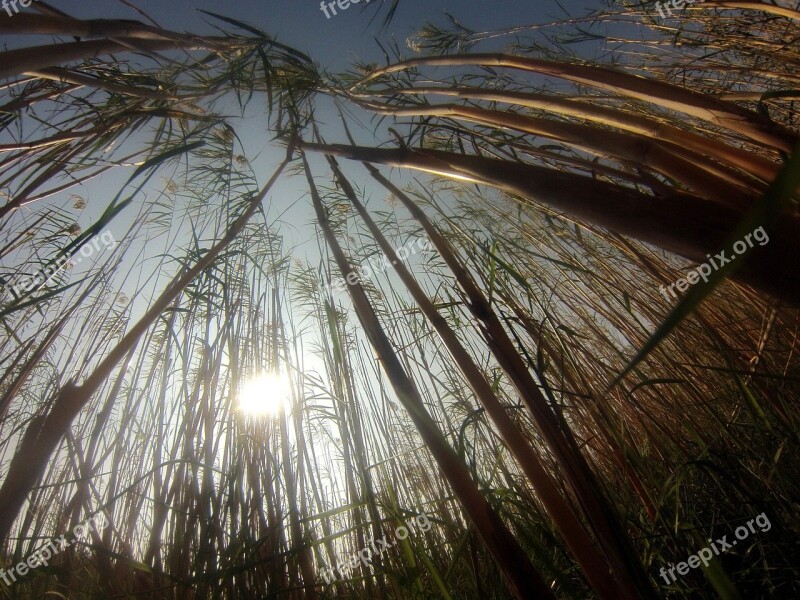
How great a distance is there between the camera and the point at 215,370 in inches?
41.9

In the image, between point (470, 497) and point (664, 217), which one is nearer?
point (664, 217)

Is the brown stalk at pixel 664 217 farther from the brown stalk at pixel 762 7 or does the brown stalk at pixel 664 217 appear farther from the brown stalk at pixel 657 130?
the brown stalk at pixel 762 7

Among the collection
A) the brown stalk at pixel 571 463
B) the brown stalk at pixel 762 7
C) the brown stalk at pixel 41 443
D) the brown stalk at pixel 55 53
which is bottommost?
the brown stalk at pixel 571 463

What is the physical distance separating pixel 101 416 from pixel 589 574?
1.17m

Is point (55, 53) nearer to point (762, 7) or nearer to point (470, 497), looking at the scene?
point (470, 497)

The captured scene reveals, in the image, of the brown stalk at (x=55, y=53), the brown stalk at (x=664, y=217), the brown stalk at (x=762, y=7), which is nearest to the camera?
the brown stalk at (x=664, y=217)

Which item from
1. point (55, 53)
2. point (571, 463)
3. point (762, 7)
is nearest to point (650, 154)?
point (571, 463)

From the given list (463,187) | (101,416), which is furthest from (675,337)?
(101,416)

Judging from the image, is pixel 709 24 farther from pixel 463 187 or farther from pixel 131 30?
pixel 131 30

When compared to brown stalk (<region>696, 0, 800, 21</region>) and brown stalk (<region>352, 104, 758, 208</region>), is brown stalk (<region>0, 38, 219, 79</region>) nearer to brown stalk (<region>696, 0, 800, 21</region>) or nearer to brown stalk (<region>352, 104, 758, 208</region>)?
brown stalk (<region>352, 104, 758, 208</region>)

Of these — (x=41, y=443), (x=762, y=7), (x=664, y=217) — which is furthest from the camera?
(x=762, y=7)

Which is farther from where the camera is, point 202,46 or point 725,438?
point 725,438

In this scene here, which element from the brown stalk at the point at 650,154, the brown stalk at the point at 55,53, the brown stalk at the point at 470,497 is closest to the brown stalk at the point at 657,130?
the brown stalk at the point at 650,154

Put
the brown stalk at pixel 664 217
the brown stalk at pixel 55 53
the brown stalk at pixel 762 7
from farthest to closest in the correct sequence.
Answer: the brown stalk at pixel 762 7 → the brown stalk at pixel 55 53 → the brown stalk at pixel 664 217
